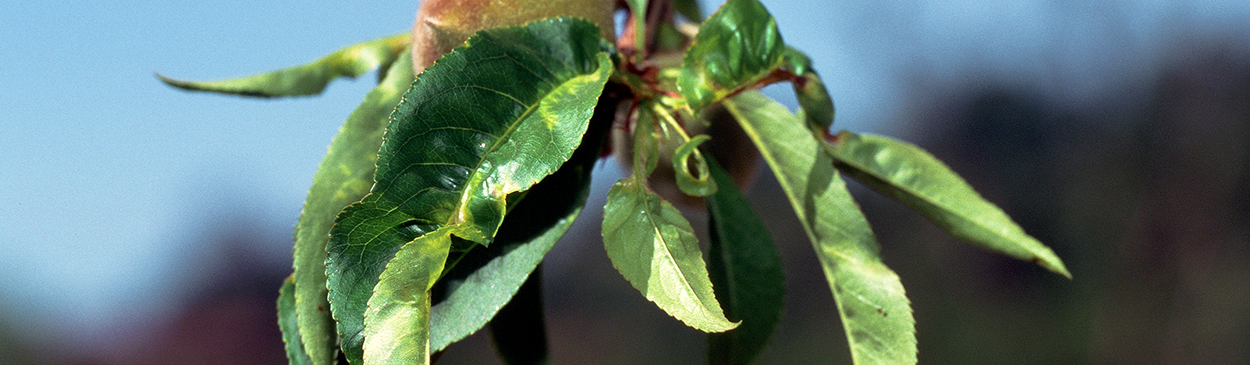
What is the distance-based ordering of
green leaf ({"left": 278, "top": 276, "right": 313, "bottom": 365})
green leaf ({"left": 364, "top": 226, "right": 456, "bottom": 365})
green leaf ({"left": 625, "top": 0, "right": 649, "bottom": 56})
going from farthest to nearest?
green leaf ({"left": 625, "top": 0, "right": 649, "bottom": 56})
green leaf ({"left": 278, "top": 276, "right": 313, "bottom": 365})
green leaf ({"left": 364, "top": 226, "right": 456, "bottom": 365})

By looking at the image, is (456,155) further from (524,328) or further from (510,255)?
(524,328)

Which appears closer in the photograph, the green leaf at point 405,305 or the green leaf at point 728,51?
the green leaf at point 405,305

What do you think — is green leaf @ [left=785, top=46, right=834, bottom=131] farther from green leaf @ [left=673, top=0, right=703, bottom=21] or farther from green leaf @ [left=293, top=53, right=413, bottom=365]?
green leaf @ [left=673, top=0, right=703, bottom=21]

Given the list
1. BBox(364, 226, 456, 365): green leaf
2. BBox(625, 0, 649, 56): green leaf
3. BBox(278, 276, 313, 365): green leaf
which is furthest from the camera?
BBox(625, 0, 649, 56): green leaf

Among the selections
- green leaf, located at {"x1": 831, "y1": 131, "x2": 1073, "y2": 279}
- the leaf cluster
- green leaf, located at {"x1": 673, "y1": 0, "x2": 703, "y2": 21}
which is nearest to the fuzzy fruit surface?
the leaf cluster

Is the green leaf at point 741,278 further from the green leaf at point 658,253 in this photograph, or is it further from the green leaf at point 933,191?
the green leaf at point 658,253

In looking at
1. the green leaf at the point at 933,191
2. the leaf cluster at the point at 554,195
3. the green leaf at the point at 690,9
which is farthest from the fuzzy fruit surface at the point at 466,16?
the green leaf at the point at 690,9
